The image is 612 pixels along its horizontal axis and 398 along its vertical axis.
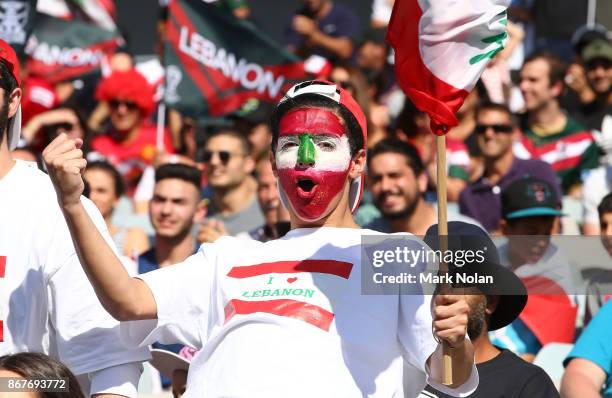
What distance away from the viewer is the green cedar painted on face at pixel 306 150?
4734 mm

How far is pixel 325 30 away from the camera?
11.8 metres

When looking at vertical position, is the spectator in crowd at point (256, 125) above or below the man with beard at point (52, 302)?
above

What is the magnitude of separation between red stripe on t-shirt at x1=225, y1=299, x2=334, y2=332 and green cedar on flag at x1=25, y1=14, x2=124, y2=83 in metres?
7.52

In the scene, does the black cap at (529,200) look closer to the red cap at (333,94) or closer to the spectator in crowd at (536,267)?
the spectator in crowd at (536,267)

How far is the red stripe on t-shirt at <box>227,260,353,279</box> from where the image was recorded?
452 cm

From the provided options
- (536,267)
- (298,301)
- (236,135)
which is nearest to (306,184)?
(298,301)

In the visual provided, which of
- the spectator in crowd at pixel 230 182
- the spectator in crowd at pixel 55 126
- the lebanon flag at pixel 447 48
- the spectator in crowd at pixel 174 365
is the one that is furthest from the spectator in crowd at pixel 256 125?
the lebanon flag at pixel 447 48

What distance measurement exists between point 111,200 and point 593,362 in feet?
13.4

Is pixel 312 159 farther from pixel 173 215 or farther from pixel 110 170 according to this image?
pixel 110 170

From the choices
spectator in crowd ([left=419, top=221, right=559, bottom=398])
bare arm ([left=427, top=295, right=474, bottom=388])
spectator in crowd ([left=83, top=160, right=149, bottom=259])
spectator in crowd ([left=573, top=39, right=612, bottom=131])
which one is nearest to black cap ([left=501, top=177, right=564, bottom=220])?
spectator in crowd ([left=419, top=221, right=559, bottom=398])

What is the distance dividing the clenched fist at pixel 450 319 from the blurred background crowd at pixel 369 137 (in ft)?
5.70

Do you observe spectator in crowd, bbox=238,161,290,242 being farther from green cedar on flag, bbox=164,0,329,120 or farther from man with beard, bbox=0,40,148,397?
man with beard, bbox=0,40,148,397

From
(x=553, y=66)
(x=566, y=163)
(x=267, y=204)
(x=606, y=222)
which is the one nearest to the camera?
(x=606, y=222)

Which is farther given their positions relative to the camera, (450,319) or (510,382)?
(510,382)
